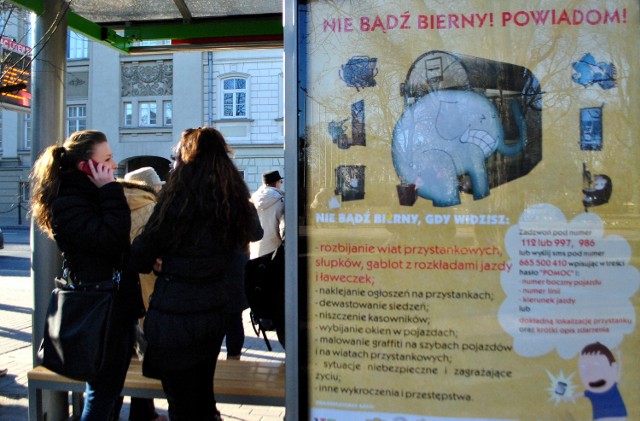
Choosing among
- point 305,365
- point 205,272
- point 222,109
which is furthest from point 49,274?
point 222,109

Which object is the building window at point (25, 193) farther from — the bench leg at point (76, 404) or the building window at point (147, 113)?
the building window at point (147, 113)

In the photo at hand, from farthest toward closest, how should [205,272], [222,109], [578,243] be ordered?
[222,109]
[205,272]
[578,243]

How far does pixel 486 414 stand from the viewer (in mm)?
2354

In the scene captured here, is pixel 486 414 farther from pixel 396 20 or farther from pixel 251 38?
pixel 251 38

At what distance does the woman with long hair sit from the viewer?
2.55 meters

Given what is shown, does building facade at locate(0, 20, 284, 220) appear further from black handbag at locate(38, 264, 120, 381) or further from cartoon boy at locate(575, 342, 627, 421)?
cartoon boy at locate(575, 342, 627, 421)

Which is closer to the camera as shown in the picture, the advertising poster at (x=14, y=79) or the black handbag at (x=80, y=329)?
the black handbag at (x=80, y=329)

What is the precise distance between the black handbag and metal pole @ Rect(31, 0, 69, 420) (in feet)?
3.32

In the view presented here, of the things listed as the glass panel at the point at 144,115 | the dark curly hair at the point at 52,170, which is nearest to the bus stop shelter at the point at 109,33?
the dark curly hair at the point at 52,170

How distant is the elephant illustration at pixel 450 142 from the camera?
2322 millimetres

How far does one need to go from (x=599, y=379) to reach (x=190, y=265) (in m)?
1.79

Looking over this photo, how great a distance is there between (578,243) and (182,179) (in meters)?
1.72

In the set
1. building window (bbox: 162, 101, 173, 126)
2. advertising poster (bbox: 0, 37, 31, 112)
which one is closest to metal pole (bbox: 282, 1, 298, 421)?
advertising poster (bbox: 0, 37, 31, 112)

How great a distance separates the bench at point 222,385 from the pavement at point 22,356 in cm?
86
